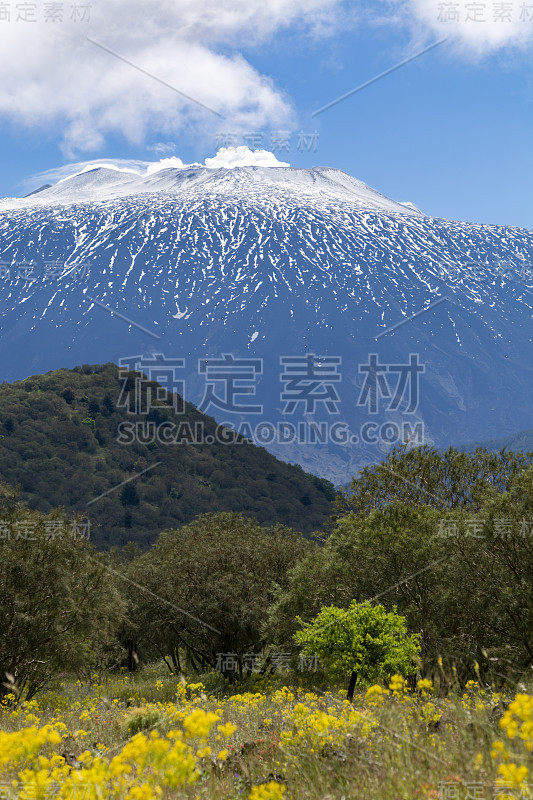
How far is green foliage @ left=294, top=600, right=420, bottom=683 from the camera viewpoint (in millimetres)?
15281

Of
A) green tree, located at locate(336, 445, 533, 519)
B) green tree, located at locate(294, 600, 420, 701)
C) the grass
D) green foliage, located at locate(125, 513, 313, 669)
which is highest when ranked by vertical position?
green tree, located at locate(336, 445, 533, 519)

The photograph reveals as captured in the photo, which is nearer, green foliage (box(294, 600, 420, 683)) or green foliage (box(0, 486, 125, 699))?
green foliage (box(294, 600, 420, 683))

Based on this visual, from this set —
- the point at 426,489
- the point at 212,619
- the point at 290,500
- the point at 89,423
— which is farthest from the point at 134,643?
the point at 89,423

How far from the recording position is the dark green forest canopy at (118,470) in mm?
145750

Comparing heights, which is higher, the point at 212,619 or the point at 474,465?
the point at 474,465

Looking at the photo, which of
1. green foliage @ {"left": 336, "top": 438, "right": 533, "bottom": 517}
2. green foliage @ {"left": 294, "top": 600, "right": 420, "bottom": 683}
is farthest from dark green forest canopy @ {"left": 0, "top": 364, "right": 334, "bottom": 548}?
green foliage @ {"left": 294, "top": 600, "right": 420, "bottom": 683}

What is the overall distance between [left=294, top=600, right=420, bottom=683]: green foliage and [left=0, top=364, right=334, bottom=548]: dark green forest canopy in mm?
120817

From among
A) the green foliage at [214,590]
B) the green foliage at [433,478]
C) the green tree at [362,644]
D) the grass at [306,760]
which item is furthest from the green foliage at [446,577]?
the grass at [306,760]

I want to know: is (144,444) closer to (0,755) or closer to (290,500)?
(290,500)

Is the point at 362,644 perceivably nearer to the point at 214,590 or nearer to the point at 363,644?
the point at 363,644

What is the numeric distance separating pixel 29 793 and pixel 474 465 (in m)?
35.8

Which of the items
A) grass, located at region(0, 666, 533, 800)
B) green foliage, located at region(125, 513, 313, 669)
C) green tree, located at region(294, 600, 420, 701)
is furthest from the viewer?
green foliage, located at region(125, 513, 313, 669)

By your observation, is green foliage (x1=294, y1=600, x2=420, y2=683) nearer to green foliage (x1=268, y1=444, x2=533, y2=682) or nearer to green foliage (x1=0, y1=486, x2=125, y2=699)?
green foliage (x1=268, y1=444, x2=533, y2=682)

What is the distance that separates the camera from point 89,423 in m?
172
